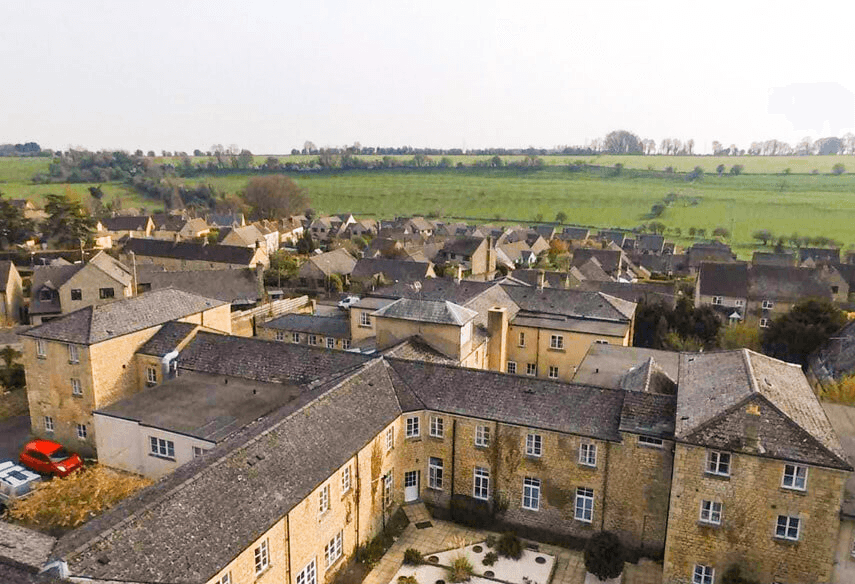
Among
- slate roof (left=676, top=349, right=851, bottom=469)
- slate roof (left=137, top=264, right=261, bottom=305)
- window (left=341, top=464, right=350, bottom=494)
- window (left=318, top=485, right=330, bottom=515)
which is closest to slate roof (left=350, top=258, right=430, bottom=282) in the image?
slate roof (left=137, top=264, right=261, bottom=305)

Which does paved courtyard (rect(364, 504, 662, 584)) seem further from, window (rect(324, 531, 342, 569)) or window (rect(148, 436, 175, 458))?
window (rect(148, 436, 175, 458))

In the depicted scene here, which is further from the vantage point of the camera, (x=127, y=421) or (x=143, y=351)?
(x=143, y=351)

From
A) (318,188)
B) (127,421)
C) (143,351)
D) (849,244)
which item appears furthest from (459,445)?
(318,188)

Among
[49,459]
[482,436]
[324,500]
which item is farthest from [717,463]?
[49,459]

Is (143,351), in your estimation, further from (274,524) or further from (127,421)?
(274,524)

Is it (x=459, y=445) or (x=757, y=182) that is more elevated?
(x=757, y=182)

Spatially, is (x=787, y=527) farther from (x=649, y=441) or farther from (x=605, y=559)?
(x=605, y=559)

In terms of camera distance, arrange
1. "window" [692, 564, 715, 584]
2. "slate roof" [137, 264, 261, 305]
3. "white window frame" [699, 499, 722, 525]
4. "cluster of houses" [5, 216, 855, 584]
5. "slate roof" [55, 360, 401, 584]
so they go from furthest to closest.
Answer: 1. "slate roof" [137, 264, 261, 305]
2. "window" [692, 564, 715, 584]
3. "white window frame" [699, 499, 722, 525]
4. "cluster of houses" [5, 216, 855, 584]
5. "slate roof" [55, 360, 401, 584]
